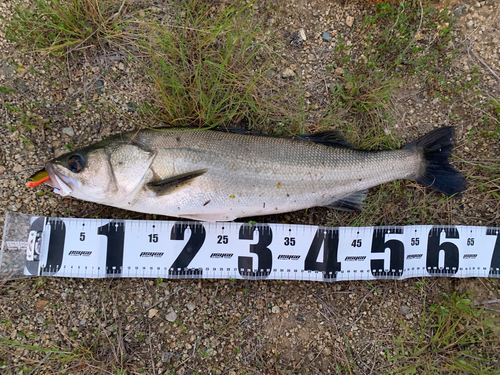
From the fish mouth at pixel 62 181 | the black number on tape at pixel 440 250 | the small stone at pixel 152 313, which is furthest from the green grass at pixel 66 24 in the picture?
the black number on tape at pixel 440 250

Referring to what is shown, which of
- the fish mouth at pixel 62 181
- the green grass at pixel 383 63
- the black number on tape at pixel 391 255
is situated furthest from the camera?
the green grass at pixel 383 63

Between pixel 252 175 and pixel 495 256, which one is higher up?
pixel 252 175

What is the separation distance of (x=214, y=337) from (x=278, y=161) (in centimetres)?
199

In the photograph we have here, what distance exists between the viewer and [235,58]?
10.6 feet

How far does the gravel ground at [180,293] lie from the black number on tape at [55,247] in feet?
0.46

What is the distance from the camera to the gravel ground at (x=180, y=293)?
10.0 feet

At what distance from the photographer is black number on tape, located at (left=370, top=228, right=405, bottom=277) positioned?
322 centimetres

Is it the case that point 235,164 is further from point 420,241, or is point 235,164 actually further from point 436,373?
point 436,373

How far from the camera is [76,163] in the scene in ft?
8.89

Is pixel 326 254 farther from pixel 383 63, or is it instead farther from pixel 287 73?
pixel 383 63

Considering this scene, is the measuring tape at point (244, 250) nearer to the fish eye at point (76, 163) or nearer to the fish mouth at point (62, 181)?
the fish mouth at point (62, 181)

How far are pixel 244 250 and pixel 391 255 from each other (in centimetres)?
163

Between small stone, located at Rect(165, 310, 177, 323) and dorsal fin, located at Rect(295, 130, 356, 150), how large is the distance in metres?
2.30

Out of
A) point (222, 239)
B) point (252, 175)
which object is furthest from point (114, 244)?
point (252, 175)
